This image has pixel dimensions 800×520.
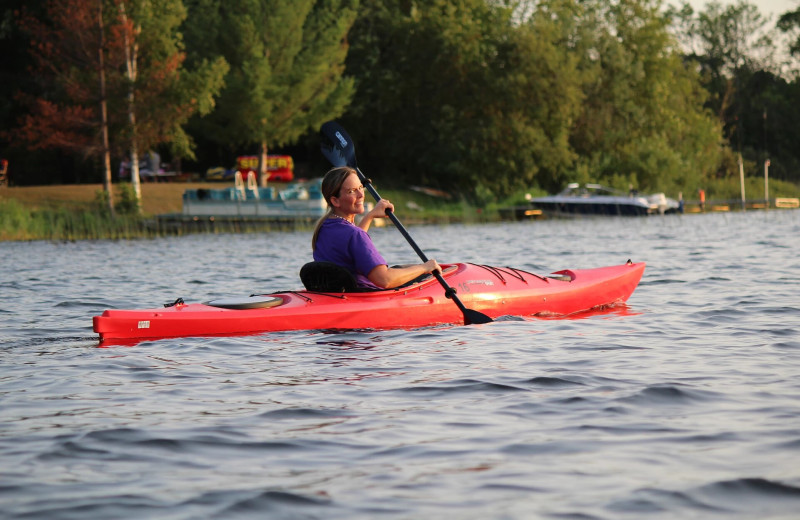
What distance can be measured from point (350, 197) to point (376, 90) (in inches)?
1311

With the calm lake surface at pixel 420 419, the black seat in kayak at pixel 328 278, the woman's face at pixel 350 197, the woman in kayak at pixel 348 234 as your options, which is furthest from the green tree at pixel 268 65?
the woman's face at pixel 350 197

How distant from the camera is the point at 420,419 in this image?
460 cm

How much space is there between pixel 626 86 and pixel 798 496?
3965 centimetres

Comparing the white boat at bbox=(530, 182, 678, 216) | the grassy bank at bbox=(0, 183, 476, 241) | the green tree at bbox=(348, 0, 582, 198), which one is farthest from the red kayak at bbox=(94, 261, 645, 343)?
the green tree at bbox=(348, 0, 582, 198)

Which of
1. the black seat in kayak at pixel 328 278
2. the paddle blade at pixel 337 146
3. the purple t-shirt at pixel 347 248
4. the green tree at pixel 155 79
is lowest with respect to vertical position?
the black seat in kayak at pixel 328 278

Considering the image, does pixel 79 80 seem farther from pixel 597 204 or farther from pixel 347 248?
pixel 347 248

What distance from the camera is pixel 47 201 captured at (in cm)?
2777

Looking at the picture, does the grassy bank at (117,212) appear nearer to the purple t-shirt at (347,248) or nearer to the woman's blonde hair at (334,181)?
the purple t-shirt at (347,248)

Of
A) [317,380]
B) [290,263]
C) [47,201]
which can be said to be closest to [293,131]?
[47,201]

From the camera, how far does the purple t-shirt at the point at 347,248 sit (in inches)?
276

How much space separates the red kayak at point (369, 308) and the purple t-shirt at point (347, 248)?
0.26 metres

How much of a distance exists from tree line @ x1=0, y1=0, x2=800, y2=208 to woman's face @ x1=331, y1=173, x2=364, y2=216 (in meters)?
20.3

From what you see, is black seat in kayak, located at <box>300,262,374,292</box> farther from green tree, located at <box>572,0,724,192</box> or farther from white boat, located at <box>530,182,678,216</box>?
green tree, located at <box>572,0,724,192</box>

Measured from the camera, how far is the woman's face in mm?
6961
